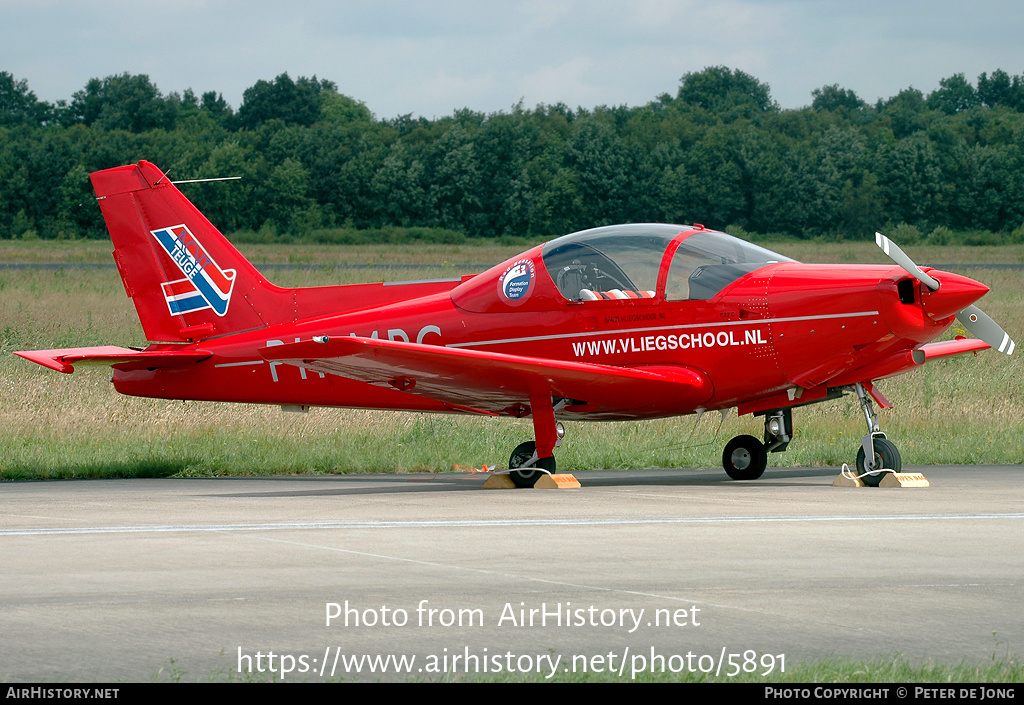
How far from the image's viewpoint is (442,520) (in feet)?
29.7

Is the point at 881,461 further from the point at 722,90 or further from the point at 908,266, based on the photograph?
the point at 722,90

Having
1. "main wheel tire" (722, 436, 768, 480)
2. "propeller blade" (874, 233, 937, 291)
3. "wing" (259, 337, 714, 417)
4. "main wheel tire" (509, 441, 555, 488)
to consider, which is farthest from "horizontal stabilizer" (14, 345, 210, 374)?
"propeller blade" (874, 233, 937, 291)

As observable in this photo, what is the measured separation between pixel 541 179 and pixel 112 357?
61.0 m

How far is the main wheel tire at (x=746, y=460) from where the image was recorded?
40.0 ft

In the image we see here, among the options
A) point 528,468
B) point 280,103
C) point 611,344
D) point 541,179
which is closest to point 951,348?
point 611,344

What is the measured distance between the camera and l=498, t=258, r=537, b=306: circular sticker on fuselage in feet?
38.6

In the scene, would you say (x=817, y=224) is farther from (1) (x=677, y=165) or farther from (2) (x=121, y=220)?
(2) (x=121, y=220)

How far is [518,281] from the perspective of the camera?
38.8ft

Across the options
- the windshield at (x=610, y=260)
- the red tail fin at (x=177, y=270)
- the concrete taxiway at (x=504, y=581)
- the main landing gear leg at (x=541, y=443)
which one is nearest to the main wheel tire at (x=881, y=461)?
the concrete taxiway at (x=504, y=581)

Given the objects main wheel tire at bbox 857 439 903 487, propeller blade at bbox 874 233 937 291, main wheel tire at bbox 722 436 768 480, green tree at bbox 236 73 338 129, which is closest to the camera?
propeller blade at bbox 874 233 937 291

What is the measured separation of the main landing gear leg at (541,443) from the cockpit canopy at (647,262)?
3.32 ft

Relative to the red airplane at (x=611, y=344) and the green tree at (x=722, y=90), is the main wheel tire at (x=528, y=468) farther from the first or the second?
the green tree at (x=722, y=90)

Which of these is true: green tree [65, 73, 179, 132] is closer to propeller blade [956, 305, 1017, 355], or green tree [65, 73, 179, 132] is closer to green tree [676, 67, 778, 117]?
green tree [676, 67, 778, 117]

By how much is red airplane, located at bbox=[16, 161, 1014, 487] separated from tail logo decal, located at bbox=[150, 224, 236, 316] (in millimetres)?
589
